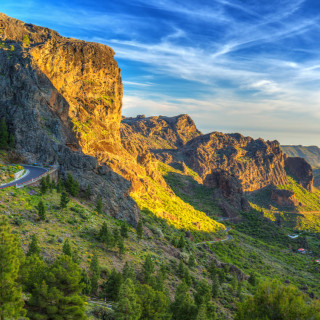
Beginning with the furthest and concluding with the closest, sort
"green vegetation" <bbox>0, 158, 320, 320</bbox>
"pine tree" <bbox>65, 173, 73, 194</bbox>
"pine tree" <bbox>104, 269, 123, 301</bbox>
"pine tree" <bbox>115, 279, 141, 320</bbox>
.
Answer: "pine tree" <bbox>65, 173, 73, 194</bbox>, "pine tree" <bbox>104, 269, 123, 301</bbox>, "pine tree" <bbox>115, 279, 141, 320</bbox>, "green vegetation" <bbox>0, 158, 320, 320</bbox>

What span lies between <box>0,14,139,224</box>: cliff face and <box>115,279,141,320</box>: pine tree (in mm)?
32355

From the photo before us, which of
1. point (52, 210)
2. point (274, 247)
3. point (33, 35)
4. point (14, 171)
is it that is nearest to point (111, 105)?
point (33, 35)

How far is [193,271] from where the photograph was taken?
53.1 metres

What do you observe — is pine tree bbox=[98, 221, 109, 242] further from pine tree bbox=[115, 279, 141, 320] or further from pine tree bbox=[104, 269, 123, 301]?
pine tree bbox=[115, 279, 141, 320]

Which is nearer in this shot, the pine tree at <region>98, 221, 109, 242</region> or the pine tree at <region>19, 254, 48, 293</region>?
the pine tree at <region>19, 254, 48, 293</region>

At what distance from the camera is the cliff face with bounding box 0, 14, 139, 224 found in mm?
56531

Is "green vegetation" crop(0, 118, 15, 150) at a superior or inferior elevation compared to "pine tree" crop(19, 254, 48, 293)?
superior

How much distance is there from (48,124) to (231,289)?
6150cm

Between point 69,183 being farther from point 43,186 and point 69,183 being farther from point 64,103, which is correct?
point 64,103

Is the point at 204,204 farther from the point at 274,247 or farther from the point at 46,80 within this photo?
the point at 46,80

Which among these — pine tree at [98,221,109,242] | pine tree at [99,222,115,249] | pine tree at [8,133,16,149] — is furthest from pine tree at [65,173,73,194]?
pine tree at [8,133,16,149]

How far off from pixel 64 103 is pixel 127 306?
228 feet

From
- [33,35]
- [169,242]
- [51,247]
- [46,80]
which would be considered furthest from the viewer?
[33,35]

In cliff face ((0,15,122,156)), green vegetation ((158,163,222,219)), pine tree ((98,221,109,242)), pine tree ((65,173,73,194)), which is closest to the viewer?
pine tree ((98,221,109,242))
